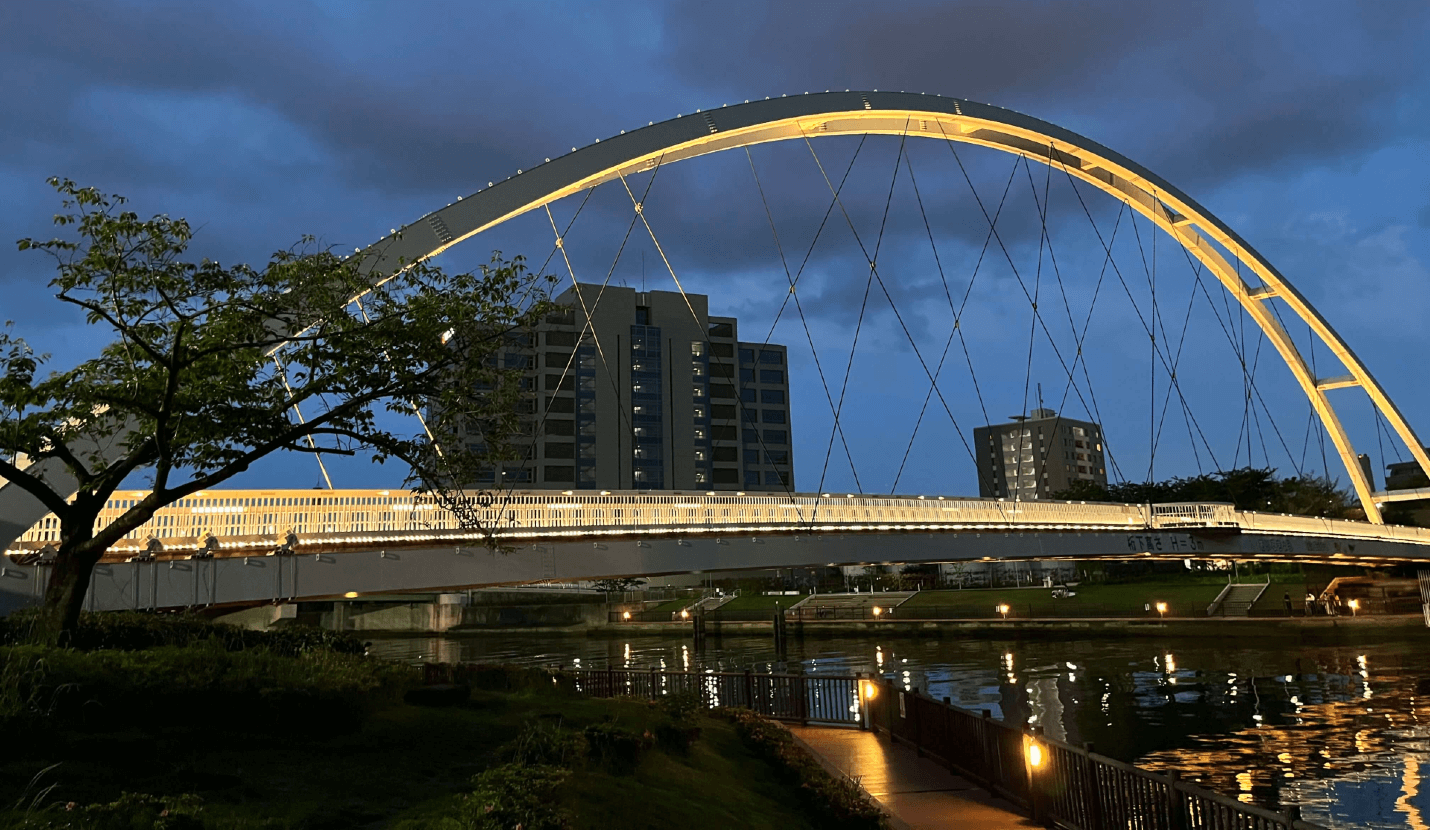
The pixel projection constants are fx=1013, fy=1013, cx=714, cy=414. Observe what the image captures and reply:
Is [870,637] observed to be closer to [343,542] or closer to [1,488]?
[343,542]

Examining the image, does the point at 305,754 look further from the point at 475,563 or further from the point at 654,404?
the point at 654,404

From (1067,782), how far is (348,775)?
757 cm

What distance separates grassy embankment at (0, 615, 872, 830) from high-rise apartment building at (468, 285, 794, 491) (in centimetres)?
8607

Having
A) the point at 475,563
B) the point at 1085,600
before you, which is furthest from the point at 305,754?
the point at 1085,600

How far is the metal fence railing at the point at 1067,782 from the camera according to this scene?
902 centimetres

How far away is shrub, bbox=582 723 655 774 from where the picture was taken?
10484mm

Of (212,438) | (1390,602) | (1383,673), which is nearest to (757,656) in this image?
(1383,673)

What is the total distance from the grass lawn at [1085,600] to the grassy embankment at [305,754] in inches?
2004

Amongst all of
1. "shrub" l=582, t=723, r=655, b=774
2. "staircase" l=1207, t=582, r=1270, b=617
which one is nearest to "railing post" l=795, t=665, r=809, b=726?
"shrub" l=582, t=723, r=655, b=774

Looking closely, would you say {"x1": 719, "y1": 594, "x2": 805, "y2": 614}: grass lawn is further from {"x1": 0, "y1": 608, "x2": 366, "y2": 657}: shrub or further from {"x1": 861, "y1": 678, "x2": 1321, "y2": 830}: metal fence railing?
{"x1": 0, "y1": 608, "x2": 366, "y2": 657}: shrub

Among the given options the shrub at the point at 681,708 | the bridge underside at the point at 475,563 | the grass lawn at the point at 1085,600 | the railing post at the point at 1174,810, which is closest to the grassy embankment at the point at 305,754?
the shrub at the point at 681,708

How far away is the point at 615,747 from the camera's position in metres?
10.7

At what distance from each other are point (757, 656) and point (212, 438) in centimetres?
4354

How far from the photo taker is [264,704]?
1037cm
